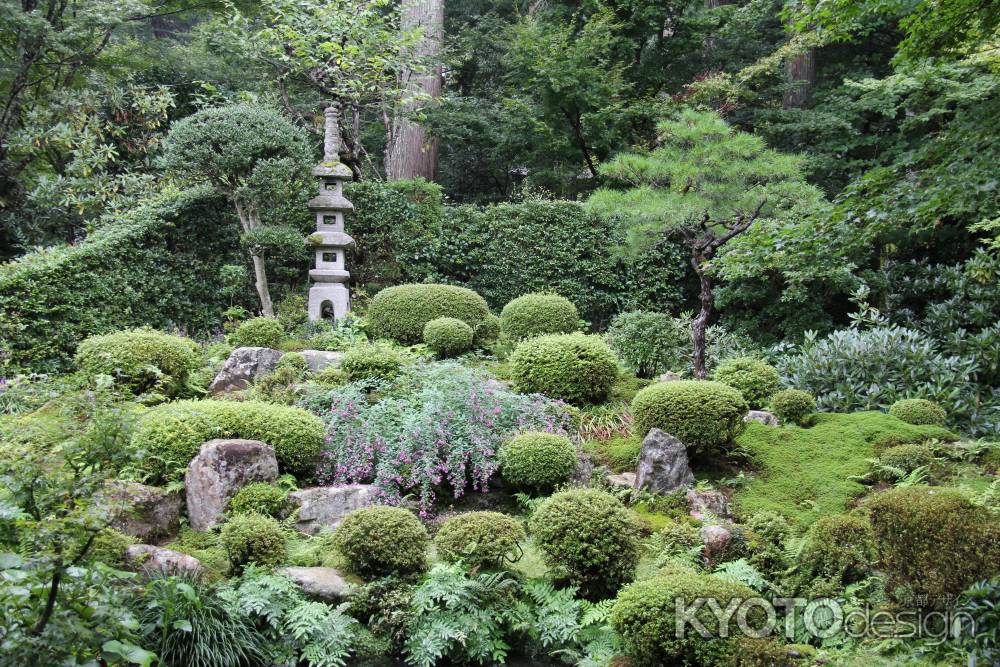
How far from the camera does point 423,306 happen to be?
1016 cm

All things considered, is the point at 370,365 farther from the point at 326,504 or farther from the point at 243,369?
the point at 326,504

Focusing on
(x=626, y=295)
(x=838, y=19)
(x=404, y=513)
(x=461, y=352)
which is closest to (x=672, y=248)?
(x=626, y=295)

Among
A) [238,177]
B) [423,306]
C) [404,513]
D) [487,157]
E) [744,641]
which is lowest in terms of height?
[744,641]

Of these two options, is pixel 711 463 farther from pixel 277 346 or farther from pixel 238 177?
pixel 238 177

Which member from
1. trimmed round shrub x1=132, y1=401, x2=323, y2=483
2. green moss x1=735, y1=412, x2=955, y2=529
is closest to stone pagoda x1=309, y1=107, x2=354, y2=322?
trimmed round shrub x1=132, y1=401, x2=323, y2=483

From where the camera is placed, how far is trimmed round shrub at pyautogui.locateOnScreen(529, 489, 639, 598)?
4.97 meters

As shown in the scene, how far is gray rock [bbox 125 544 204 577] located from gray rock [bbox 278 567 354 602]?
23.0 inches

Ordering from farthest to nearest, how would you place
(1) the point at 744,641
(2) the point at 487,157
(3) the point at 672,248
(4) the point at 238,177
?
1. (2) the point at 487,157
2. (3) the point at 672,248
3. (4) the point at 238,177
4. (1) the point at 744,641

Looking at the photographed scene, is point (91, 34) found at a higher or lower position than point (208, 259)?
higher

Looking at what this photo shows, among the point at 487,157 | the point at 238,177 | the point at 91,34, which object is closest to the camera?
the point at 238,177

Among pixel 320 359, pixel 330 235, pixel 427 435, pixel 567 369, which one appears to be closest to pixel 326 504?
pixel 427 435

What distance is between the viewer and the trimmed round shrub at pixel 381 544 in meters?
5.08

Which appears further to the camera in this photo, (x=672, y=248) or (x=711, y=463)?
(x=672, y=248)

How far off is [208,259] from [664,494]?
29.3ft
